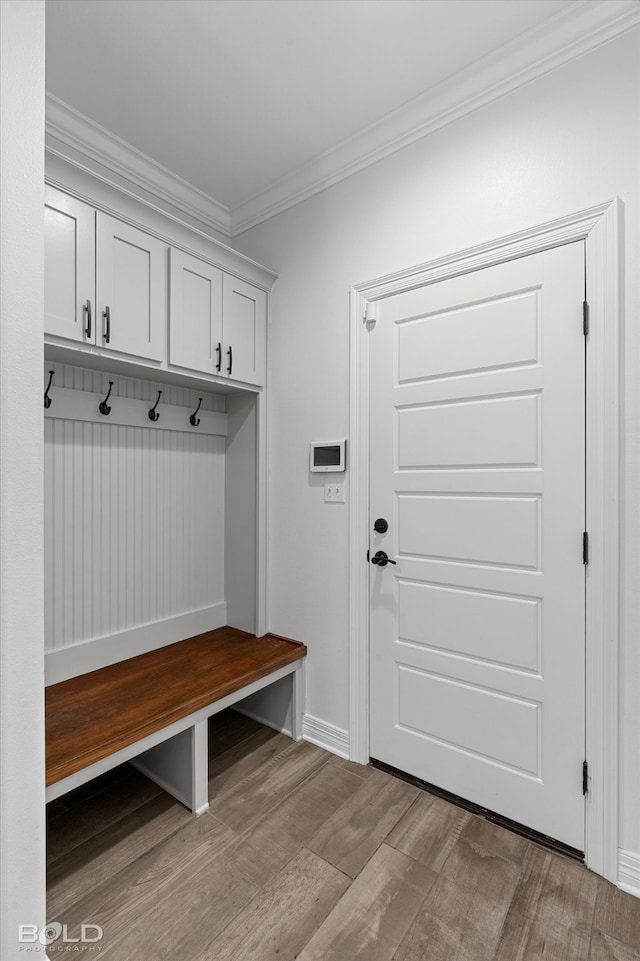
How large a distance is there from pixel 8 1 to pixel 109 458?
1.49 metres

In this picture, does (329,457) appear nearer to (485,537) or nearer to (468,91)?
(485,537)

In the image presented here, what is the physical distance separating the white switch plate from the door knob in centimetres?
31

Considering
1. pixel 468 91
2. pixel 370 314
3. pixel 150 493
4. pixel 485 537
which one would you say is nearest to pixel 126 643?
pixel 150 493

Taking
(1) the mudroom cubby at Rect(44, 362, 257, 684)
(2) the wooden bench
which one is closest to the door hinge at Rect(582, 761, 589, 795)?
(2) the wooden bench

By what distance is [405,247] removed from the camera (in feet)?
6.66

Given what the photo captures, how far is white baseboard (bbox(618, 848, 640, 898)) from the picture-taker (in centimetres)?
147

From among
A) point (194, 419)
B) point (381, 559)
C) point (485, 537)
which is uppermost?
point (194, 419)

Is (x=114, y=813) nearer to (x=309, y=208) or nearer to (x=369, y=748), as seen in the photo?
(x=369, y=748)

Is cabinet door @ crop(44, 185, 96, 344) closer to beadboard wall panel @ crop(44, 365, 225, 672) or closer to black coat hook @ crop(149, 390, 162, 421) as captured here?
beadboard wall panel @ crop(44, 365, 225, 672)

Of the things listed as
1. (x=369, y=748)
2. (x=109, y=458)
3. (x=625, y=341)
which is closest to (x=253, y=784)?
(x=369, y=748)

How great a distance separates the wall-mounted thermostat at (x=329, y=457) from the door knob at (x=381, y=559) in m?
0.43

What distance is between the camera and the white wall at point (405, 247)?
1518 millimetres

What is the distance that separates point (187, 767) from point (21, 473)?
53.2 inches

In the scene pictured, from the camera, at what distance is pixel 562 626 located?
1.65 meters
